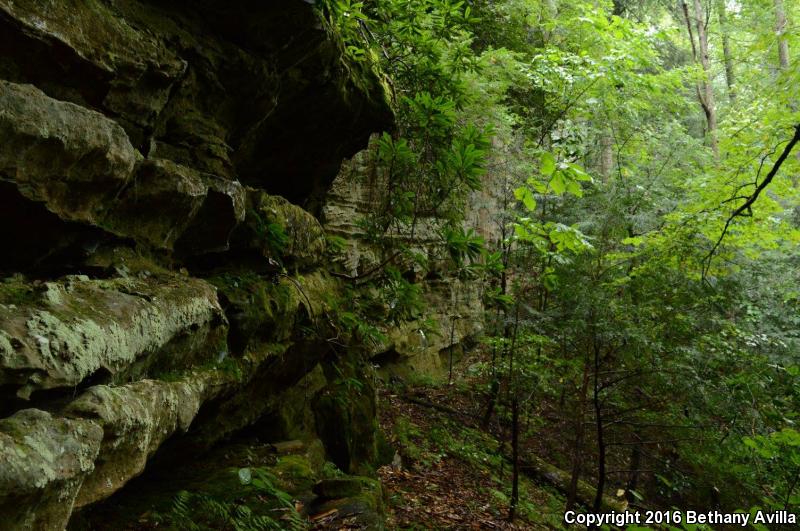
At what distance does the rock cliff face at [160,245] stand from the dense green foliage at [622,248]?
40.4 inches

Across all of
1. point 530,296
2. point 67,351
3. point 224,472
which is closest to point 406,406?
point 530,296

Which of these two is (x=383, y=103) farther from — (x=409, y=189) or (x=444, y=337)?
(x=444, y=337)

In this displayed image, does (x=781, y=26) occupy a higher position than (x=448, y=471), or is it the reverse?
(x=781, y=26)

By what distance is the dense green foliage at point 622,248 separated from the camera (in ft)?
19.0

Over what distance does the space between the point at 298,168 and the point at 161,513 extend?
4.46m

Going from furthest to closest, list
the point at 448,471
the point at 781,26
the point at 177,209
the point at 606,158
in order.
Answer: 1. the point at 606,158
2. the point at 781,26
3. the point at 448,471
4. the point at 177,209

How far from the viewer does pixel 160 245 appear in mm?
3717

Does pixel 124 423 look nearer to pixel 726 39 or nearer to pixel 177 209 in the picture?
pixel 177 209

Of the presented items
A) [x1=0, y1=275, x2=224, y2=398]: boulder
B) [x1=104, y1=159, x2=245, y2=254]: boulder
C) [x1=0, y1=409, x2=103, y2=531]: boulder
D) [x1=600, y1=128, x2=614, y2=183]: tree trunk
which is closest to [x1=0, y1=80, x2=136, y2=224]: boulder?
[x1=104, y1=159, x2=245, y2=254]: boulder

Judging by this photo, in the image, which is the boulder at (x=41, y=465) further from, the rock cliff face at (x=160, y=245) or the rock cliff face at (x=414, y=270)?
the rock cliff face at (x=414, y=270)

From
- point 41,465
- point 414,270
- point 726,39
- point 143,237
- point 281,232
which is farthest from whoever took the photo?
point 726,39

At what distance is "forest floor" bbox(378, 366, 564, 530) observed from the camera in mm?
6844

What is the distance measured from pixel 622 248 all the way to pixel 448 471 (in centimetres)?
544

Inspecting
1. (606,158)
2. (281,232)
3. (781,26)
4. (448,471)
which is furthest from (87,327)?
(606,158)
